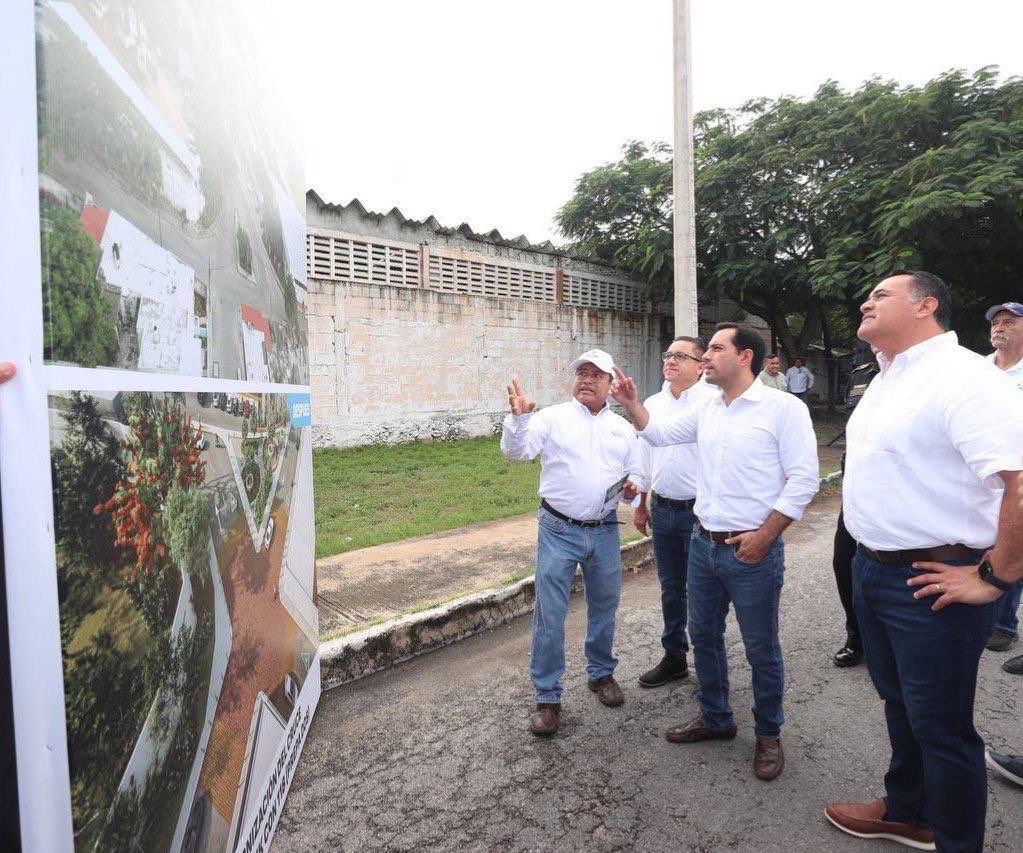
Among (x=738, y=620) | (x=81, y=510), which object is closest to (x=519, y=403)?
(x=738, y=620)

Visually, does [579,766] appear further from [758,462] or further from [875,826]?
[758,462]

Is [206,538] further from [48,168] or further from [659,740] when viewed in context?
[659,740]

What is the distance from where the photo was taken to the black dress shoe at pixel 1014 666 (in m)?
3.41

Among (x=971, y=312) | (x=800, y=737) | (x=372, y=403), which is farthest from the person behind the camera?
(x=971, y=312)

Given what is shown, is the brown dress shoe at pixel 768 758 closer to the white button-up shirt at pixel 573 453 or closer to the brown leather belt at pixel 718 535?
the brown leather belt at pixel 718 535

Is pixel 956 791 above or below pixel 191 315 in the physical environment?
below

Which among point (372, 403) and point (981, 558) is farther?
point (372, 403)

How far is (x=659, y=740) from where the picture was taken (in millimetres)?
2908

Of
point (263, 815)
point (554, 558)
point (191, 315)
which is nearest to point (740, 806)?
point (554, 558)

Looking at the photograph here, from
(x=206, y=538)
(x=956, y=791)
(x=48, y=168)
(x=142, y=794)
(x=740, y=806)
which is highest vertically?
(x=48, y=168)

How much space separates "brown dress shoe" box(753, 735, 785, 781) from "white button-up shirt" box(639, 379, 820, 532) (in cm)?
91

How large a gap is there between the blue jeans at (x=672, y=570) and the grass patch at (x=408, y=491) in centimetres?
298

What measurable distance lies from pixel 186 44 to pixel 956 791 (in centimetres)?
307

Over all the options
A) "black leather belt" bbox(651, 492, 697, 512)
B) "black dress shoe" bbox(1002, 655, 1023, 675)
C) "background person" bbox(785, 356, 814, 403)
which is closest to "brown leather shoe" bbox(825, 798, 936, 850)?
"black leather belt" bbox(651, 492, 697, 512)
